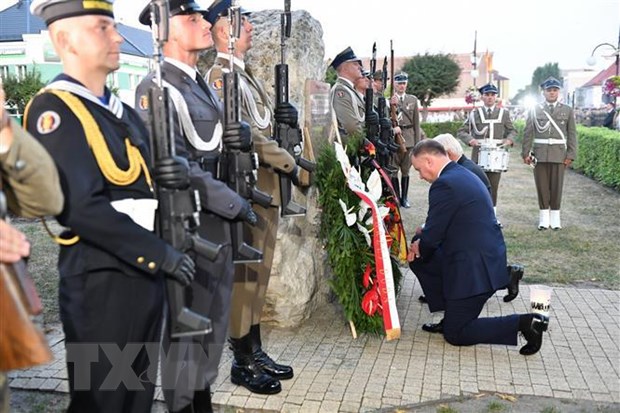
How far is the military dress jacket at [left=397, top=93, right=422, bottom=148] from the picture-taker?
1069cm

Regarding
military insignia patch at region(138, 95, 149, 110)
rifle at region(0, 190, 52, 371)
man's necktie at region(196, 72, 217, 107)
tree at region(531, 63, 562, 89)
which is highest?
tree at region(531, 63, 562, 89)

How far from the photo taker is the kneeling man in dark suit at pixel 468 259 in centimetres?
438

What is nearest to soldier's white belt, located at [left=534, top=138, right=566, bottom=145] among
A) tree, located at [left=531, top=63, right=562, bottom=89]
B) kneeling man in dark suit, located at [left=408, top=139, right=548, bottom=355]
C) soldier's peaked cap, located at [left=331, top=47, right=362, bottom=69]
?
soldier's peaked cap, located at [left=331, top=47, right=362, bottom=69]

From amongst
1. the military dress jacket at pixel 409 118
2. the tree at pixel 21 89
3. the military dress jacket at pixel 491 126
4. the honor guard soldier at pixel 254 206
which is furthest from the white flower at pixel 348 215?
the tree at pixel 21 89

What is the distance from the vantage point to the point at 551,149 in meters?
8.82

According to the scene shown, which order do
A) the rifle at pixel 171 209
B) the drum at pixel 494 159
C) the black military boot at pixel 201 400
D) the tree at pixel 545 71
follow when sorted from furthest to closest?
the tree at pixel 545 71, the drum at pixel 494 159, the black military boot at pixel 201 400, the rifle at pixel 171 209

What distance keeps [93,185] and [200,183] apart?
2.24 feet

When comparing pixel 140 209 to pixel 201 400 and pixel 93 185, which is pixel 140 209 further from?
pixel 201 400

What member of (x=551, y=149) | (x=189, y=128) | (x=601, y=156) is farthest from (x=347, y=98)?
(x=601, y=156)

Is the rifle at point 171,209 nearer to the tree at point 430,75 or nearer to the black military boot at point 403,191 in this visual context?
the black military boot at point 403,191

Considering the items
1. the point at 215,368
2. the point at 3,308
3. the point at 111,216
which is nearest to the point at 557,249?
the point at 215,368

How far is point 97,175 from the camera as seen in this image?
2223mm

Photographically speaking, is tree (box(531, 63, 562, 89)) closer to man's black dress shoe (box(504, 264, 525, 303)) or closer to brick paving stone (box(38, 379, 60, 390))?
man's black dress shoe (box(504, 264, 525, 303))

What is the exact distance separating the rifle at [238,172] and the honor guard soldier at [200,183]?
0.17 feet
